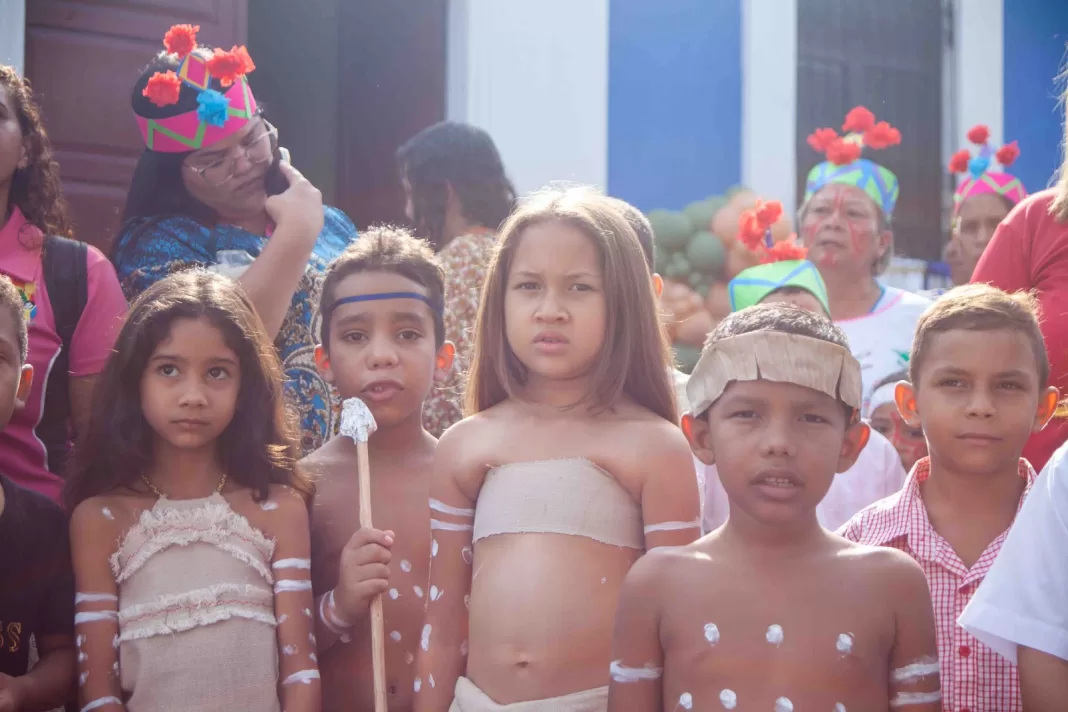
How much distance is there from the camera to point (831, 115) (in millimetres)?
7324

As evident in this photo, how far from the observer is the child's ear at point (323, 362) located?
3172mm

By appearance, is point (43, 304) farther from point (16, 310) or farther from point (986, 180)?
point (986, 180)

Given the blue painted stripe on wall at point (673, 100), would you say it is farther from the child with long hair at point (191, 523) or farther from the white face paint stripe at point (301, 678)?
the white face paint stripe at point (301, 678)


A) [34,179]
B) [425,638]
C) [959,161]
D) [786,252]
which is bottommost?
[425,638]

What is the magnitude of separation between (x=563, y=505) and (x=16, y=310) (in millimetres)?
1297

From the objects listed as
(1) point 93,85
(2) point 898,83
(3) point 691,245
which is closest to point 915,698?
(3) point 691,245

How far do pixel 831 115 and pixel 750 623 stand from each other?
565cm

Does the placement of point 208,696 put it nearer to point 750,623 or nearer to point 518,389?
point 518,389

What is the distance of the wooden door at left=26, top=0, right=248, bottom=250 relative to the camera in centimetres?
516

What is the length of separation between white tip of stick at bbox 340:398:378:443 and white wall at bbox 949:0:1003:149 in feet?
18.9

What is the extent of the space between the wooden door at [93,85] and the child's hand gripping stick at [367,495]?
9.34 ft

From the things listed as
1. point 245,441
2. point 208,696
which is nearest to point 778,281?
point 245,441

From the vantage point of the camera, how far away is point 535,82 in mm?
6301

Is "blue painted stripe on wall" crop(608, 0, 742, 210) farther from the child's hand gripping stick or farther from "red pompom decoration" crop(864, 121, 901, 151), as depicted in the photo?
the child's hand gripping stick
